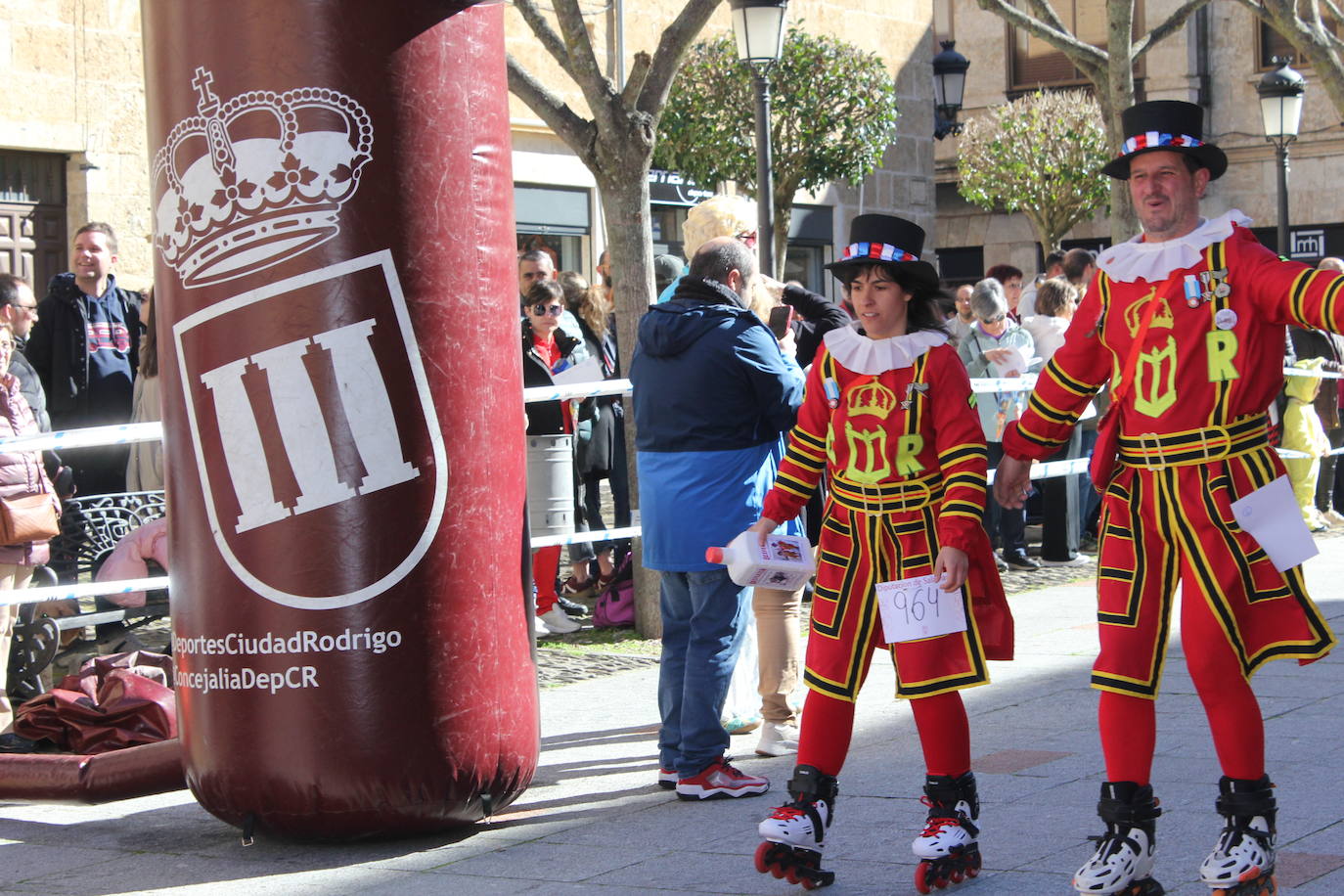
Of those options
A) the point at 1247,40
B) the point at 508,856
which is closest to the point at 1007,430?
the point at 508,856

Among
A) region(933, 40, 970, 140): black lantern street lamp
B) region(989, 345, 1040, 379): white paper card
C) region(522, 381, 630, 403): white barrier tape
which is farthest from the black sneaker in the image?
region(933, 40, 970, 140): black lantern street lamp

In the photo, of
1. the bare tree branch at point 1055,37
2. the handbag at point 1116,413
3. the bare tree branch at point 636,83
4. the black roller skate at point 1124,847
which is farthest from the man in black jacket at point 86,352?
the bare tree branch at point 1055,37

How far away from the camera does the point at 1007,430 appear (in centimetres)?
470

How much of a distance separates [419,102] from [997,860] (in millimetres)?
2649

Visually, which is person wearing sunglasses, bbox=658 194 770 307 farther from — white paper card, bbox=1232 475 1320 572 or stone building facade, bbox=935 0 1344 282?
stone building facade, bbox=935 0 1344 282

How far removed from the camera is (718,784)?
5664mm

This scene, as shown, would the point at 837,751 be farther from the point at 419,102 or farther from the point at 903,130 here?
the point at 903,130

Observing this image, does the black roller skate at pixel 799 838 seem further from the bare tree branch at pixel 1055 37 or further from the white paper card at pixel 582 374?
the bare tree branch at pixel 1055 37

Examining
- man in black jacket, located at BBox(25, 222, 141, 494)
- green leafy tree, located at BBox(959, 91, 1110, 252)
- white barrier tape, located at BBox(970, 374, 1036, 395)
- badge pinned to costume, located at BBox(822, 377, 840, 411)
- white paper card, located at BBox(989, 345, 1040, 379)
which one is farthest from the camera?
green leafy tree, located at BBox(959, 91, 1110, 252)

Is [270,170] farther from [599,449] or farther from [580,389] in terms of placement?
[599,449]

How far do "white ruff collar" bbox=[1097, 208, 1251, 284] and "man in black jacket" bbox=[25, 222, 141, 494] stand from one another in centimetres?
659

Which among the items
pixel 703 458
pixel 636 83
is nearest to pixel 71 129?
pixel 636 83

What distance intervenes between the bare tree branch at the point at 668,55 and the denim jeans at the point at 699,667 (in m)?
3.60

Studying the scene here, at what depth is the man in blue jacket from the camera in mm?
5770
